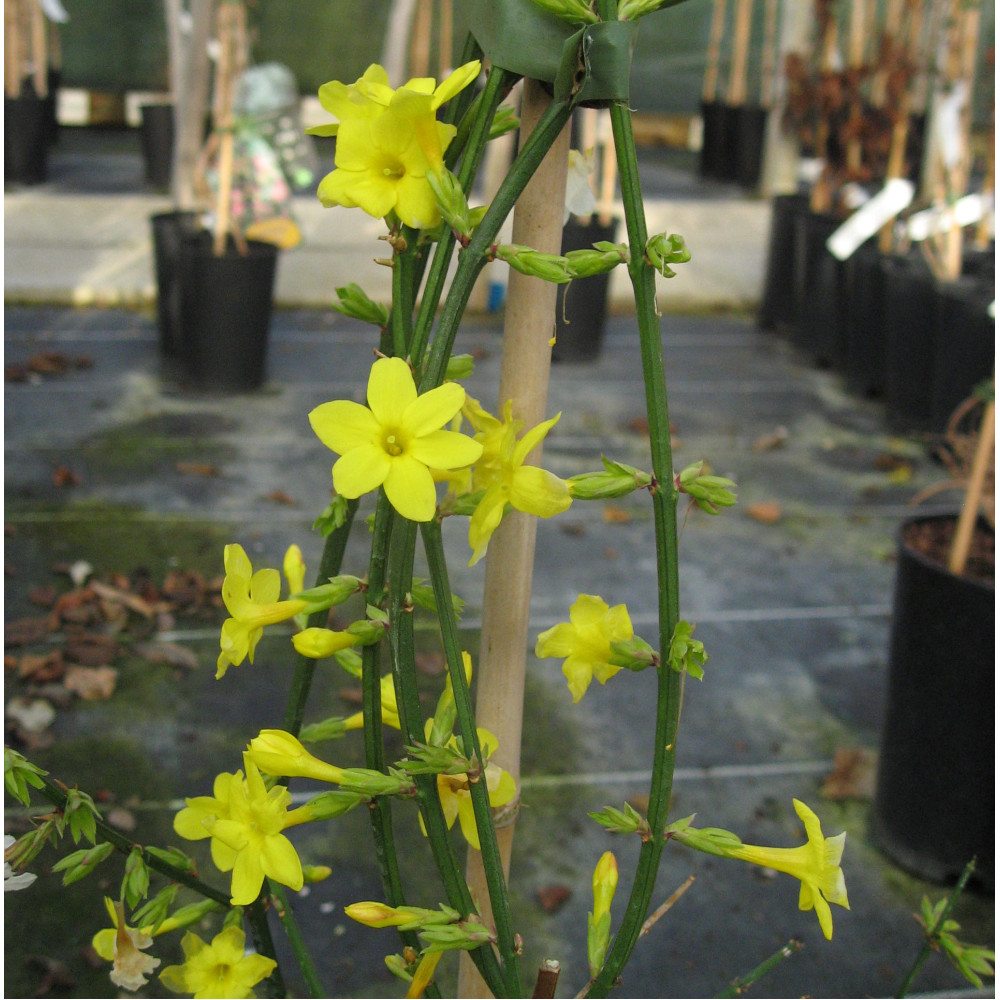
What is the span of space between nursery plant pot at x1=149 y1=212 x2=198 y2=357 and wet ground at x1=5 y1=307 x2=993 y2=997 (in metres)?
0.16

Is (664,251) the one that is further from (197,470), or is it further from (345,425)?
(197,470)

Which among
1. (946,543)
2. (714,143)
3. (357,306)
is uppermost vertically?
(714,143)

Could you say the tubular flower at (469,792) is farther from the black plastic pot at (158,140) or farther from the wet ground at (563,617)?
the black plastic pot at (158,140)

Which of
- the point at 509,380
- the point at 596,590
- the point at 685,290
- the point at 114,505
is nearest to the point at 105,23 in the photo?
the point at 685,290

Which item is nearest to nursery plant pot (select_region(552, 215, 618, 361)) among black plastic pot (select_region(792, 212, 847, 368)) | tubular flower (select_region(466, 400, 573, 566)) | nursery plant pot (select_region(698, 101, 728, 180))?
black plastic pot (select_region(792, 212, 847, 368))

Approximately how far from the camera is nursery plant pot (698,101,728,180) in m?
8.61

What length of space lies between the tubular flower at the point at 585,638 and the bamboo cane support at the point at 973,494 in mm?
1250

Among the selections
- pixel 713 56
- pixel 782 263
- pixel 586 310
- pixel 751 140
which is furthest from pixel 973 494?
pixel 713 56

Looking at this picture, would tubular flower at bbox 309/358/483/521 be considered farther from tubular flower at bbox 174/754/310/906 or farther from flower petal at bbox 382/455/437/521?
tubular flower at bbox 174/754/310/906

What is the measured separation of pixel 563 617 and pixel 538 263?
2.24 metres

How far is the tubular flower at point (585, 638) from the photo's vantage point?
75 centimetres

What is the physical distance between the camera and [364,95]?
701mm

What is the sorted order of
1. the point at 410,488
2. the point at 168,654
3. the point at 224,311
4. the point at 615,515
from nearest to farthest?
the point at 410,488 < the point at 168,654 < the point at 615,515 < the point at 224,311

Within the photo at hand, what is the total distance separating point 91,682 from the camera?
7.82 feet
